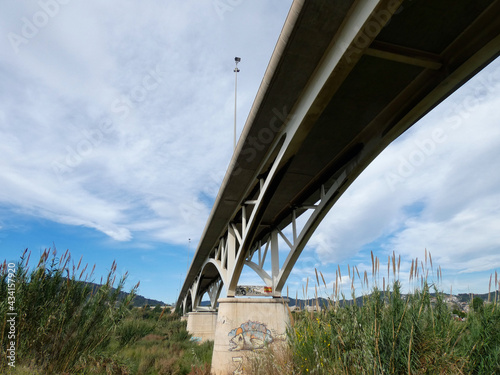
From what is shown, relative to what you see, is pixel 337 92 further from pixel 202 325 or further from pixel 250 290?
pixel 202 325

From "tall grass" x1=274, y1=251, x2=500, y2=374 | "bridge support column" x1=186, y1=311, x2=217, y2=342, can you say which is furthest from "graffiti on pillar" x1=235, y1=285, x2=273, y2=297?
"bridge support column" x1=186, y1=311, x2=217, y2=342

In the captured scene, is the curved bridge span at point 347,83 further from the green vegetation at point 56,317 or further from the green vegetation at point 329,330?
the green vegetation at point 56,317

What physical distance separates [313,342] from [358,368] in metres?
1.05

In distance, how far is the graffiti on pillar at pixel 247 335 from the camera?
11.7 meters

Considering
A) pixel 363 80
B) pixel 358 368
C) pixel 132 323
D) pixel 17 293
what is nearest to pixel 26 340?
pixel 17 293

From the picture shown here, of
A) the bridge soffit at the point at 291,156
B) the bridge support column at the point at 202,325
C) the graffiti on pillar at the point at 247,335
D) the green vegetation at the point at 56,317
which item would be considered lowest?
the bridge support column at the point at 202,325

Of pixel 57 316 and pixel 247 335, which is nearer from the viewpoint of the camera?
pixel 57 316

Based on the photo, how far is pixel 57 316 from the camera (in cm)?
518

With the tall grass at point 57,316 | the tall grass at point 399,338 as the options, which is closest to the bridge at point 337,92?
the tall grass at point 399,338

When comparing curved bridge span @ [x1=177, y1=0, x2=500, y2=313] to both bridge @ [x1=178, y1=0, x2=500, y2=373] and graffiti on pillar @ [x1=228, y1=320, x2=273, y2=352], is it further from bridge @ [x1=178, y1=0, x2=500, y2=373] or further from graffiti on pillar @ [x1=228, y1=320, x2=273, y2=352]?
graffiti on pillar @ [x1=228, y1=320, x2=273, y2=352]

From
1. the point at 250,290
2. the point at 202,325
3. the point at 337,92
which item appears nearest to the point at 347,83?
the point at 337,92

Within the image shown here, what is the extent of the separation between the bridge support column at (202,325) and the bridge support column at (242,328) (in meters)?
19.0

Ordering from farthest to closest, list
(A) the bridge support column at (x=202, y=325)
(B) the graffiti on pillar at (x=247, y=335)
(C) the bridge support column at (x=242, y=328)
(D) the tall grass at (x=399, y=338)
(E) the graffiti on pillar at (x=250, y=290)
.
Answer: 1. (A) the bridge support column at (x=202, y=325)
2. (E) the graffiti on pillar at (x=250, y=290)
3. (B) the graffiti on pillar at (x=247, y=335)
4. (C) the bridge support column at (x=242, y=328)
5. (D) the tall grass at (x=399, y=338)

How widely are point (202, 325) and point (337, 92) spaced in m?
29.0
